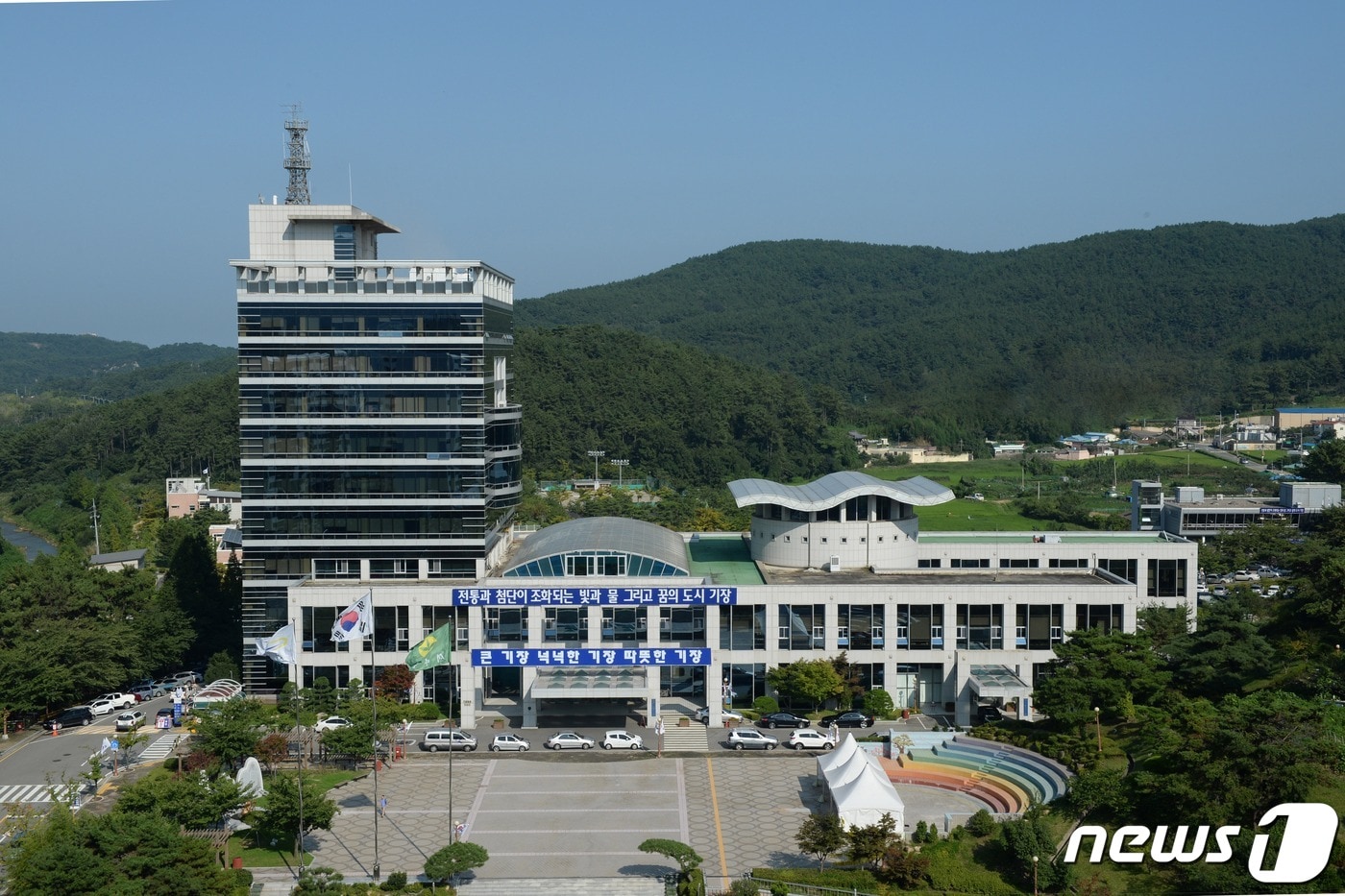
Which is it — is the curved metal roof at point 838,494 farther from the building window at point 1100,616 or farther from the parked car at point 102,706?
the parked car at point 102,706

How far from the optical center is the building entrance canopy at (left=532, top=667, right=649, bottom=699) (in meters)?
44.8

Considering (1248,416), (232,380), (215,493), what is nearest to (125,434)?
(232,380)

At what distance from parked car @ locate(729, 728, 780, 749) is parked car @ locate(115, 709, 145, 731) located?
2098 centimetres

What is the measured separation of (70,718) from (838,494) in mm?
29922

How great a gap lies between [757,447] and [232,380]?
186 feet

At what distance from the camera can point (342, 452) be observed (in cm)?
4950

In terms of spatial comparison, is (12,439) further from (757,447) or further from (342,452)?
(342,452)

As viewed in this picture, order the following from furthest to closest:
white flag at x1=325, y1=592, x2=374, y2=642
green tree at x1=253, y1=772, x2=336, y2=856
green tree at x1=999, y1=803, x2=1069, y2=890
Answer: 1. white flag at x1=325, y1=592, x2=374, y2=642
2. green tree at x1=253, y1=772, x2=336, y2=856
3. green tree at x1=999, y1=803, x2=1069, y2=890

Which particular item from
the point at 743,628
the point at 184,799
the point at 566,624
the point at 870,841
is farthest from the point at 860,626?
the point at 184,799

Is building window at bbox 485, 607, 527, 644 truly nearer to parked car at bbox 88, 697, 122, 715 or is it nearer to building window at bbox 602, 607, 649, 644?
building window at bbox 602, 607, 649, 644

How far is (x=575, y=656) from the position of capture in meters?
45.8

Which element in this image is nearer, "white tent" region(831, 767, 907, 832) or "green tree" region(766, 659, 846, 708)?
"white tent" region(831, 767, 907, 832)

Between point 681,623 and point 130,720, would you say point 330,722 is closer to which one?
point 130,720

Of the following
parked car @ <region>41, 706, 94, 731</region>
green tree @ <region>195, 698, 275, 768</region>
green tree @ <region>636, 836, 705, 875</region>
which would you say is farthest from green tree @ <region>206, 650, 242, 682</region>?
green tree @ <region>636, 836, 705, 875</region>
